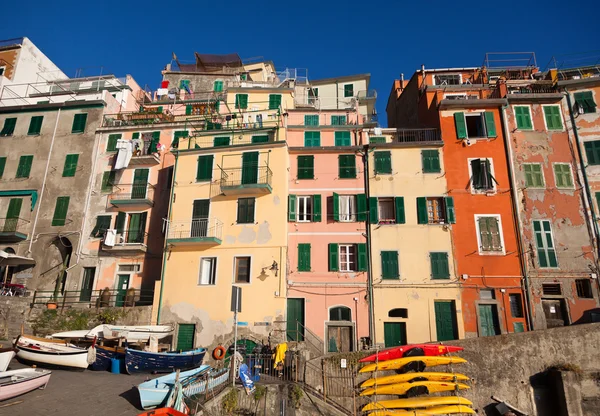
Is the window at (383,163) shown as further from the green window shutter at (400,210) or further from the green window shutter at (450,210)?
the green window shutter at (450,210)

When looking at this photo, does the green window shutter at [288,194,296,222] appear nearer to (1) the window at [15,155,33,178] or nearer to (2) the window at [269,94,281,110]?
(2) the window at [269,94,281,110]

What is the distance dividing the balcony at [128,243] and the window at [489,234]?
20.3m

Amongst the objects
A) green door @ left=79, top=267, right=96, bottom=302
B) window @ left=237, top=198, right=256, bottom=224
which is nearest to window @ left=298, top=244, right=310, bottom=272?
window @ left=237, top=198, right=256, bottom=224

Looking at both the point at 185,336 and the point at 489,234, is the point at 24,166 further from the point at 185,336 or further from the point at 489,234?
the point at 489,234

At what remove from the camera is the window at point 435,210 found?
873 inches

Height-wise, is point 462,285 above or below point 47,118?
below

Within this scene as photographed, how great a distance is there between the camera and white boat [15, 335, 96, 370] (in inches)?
619

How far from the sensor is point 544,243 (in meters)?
21.2

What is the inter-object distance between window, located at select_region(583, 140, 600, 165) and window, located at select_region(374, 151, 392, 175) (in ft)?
37.0

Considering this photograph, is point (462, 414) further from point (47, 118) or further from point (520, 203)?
point (47, 118)

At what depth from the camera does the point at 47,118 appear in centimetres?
2964

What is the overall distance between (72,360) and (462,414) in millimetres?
15681

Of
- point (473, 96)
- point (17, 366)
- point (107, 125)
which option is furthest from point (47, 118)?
point (473, 96)

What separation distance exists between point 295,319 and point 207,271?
5.85 metres
